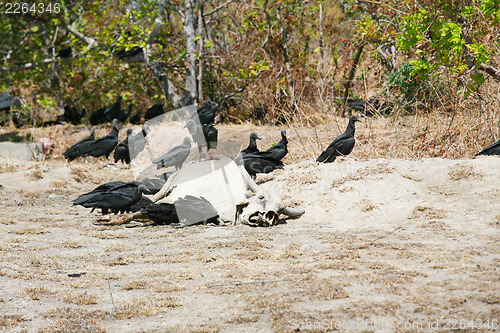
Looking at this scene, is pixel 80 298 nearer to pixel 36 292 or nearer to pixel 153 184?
pixel 36 292

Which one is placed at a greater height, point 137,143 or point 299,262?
point 299,262

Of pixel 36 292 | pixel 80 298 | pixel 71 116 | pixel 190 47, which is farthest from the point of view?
pixel 71 116

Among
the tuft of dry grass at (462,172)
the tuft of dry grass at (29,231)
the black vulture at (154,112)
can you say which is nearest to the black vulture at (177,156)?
the tuft of dry grass at (29,231)

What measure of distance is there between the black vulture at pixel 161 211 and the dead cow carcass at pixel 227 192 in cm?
11

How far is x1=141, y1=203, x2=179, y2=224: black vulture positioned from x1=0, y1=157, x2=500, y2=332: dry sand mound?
16 cm

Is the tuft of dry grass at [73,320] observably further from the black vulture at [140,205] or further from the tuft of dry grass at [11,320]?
the black vulture at [140,205]

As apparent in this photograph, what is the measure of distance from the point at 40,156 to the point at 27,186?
3638 mm

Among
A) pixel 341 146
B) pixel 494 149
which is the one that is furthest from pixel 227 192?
pixel 494 149

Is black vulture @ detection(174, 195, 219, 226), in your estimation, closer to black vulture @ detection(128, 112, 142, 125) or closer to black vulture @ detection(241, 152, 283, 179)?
black vulture @ detection(241, 152, 283, 179)

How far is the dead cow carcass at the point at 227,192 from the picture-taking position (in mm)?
6551

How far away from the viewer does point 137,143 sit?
38.7ft

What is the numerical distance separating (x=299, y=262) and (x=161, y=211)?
2.61 metres

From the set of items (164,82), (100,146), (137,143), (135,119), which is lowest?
(135,119)

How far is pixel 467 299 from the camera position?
3459 millimetres
